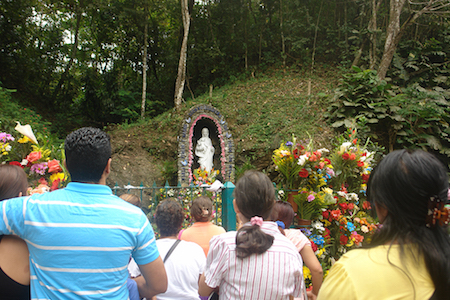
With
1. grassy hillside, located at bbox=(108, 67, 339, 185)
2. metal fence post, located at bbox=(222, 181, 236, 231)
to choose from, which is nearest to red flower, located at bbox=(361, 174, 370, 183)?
metal fence post, located at bbox=(222, 181, 236, 231)

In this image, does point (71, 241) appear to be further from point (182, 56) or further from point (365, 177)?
point (182, 56)

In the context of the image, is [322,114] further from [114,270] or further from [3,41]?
[3,41]

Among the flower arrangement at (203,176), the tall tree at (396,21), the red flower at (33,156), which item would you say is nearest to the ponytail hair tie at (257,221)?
the red flower at (33,156)

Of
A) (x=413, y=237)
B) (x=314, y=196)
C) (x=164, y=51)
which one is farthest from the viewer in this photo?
(x=164, y=51)

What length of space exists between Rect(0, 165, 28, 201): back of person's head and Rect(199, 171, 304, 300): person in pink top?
3.64 ft

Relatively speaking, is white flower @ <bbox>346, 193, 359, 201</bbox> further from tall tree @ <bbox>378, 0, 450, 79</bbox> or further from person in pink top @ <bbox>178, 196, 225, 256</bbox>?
tall tree @ <bbox>378, 0, 450, 79</bbox>

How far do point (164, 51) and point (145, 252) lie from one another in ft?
50.3

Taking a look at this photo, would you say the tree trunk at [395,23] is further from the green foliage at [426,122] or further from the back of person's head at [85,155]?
the back of person's head at [85,155]

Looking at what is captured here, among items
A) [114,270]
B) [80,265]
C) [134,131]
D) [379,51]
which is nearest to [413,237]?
[114,270]

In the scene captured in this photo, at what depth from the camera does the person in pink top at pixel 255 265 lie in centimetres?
143

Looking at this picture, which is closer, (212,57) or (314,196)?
(314,196)

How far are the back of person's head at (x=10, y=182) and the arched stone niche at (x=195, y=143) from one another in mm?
6971

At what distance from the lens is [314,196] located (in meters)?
3.25

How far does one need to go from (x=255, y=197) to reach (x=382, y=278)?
0.77 meters
